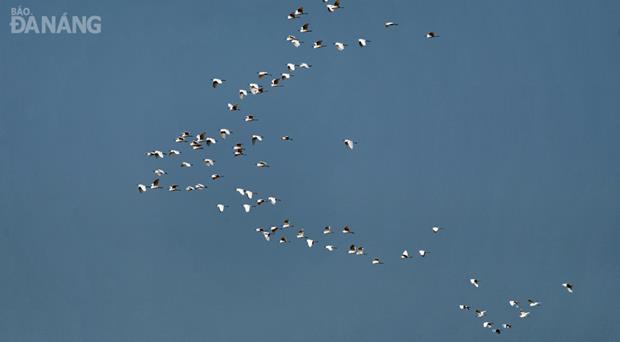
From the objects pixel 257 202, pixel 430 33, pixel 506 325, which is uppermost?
pixel 430 33

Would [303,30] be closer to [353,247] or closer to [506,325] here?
[353,247]

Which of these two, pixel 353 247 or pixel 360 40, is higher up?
pixel 360 40

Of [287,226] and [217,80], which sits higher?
[217,80]

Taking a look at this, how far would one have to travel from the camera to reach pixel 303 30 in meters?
81.6

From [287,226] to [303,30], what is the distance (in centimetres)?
995

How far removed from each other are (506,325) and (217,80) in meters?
21.3

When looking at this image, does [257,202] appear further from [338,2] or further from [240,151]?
[338,2]

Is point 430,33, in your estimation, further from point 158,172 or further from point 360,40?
point 158,172

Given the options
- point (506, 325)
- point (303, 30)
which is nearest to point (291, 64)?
point (303, 30)

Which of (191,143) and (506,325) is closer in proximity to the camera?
(191,143)

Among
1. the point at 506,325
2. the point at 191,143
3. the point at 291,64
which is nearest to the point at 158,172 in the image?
the point at 191,143

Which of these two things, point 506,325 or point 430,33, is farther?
point 506,325

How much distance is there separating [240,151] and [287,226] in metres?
4.53

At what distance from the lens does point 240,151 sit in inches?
3265
